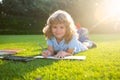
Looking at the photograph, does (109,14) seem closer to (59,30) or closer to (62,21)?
(59,30)

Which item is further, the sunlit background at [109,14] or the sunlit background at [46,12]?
the sunlit background at [46,12]

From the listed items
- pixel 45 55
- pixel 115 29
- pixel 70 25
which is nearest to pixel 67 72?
pixel 45 55

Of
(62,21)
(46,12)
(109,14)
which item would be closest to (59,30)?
(62,21)

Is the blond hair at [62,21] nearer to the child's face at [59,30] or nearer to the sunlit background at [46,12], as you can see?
the child's face at [59,30]

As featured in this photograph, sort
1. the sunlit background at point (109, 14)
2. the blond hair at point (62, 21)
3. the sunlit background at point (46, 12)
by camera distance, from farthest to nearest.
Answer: the sunlit background at point (46, 12) → the sunlit background at point (109, 14) → the blond hair at point (62, 21)

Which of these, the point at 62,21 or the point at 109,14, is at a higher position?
the point at 109,14

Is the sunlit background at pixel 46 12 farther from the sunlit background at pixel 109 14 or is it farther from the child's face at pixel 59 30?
the child's face at pixel 59 30

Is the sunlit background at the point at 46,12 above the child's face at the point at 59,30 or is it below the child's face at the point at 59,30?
above

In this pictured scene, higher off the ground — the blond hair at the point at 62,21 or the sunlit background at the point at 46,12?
the sunlit background at the point at 46,12

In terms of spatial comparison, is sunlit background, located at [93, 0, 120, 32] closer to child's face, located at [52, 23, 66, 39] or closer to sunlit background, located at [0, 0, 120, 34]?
sunlit background, located at [0, 0, 120, 34]

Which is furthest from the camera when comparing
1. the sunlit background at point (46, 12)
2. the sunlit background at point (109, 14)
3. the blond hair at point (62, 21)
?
the sunlit background at point (46, 12)

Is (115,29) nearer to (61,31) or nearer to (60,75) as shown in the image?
(61,31)

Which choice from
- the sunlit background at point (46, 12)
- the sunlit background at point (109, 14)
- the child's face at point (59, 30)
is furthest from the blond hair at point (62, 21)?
the sunlit background at point (46, 12)

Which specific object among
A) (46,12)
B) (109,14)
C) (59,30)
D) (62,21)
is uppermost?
(46,12)
